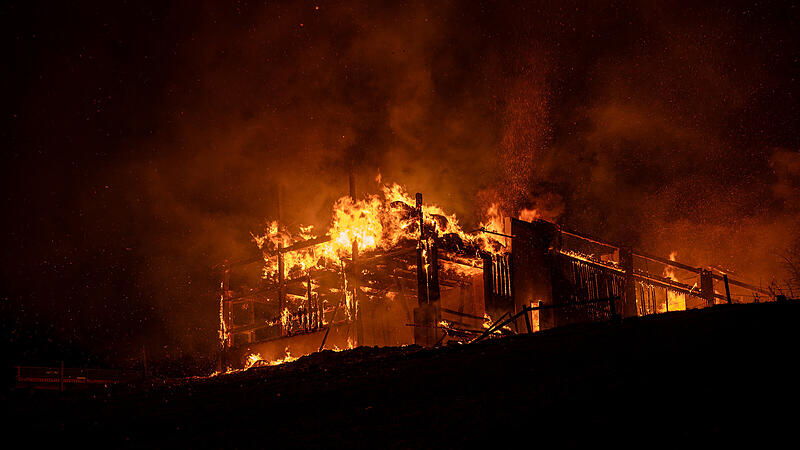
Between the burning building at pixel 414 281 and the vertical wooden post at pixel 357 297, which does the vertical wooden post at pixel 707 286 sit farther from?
the vertical wooden post at pixel 357 297

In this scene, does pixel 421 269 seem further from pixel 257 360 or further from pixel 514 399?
pixel 514 399

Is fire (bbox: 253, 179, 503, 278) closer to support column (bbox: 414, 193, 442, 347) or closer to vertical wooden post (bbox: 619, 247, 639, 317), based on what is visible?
support column (bbox: 414, 193, 442, 347)

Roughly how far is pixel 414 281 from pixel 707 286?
11.9 metres

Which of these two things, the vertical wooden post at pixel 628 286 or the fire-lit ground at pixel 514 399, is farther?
the vertical wooden post at pixel 628 286

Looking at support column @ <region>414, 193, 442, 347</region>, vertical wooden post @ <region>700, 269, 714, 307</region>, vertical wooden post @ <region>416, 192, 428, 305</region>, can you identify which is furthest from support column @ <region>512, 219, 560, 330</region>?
vertical wooden post @ <region>700, 269, 714, 307</region>

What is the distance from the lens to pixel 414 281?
2275cm

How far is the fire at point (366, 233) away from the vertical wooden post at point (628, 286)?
540 cm

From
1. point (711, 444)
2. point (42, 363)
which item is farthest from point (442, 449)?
point (42, 363)

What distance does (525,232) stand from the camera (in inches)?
870

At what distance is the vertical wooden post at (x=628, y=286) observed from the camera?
24484 mm

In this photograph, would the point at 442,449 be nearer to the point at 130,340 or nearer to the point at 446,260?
the point at 446,260

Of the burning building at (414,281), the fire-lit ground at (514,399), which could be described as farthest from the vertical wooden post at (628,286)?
the fire-lit ground at (514,399)

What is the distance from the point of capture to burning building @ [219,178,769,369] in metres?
19.7

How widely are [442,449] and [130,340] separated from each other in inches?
1244
